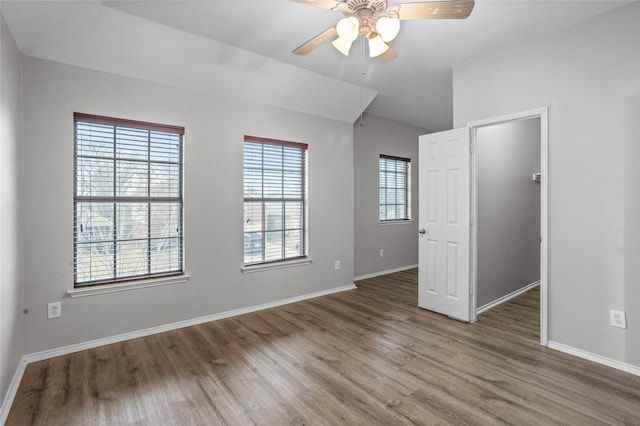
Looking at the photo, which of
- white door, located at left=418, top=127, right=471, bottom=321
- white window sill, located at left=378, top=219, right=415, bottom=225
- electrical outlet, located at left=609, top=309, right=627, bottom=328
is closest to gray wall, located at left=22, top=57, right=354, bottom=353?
white window sill, located at left=378, top=219, right=415, bottom=225

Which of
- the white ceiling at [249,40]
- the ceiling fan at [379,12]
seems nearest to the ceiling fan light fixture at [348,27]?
the ceiling fan at [379,12]

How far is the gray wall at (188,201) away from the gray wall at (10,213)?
15 cm

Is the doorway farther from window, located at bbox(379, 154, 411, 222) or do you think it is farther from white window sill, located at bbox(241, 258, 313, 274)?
window, located at bbox(379, 154, 411, 222)

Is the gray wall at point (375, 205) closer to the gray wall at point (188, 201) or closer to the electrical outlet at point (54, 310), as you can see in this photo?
the gray wall at point (188, 201)

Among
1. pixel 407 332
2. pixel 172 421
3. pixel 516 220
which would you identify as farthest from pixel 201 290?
pixel 516 220

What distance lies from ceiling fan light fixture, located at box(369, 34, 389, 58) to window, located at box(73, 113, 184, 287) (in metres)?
2.10

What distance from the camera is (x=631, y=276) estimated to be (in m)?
2.35

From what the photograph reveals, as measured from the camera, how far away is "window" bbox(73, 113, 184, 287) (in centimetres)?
278

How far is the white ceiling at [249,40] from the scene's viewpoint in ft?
7.79

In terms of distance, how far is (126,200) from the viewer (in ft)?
9.66

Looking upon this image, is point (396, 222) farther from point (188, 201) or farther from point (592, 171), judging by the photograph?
point (188, 201)

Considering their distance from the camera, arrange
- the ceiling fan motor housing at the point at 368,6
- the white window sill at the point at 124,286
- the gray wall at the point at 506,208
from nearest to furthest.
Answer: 1. the ceiling fan motor housing at the point at 368,6
2. the white window sill at the point at 124,286
3. the gray wall at the point at 506,208

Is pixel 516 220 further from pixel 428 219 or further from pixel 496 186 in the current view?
pixel 428 219

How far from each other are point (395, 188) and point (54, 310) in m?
5.05
